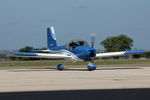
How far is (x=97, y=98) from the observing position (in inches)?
355

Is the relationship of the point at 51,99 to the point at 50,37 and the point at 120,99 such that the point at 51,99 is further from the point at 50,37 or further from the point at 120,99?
the point at 50,37

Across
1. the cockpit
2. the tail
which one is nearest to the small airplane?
the cockpit

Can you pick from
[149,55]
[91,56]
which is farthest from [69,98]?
[149,55]

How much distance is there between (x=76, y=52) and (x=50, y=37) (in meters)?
8.86

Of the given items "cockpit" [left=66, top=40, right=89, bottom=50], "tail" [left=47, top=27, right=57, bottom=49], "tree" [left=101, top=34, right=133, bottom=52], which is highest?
"tree" [left=101, top=34, right=133, bottom=52]

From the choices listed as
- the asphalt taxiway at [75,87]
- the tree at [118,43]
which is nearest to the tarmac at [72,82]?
the asphalt taxiway at [75,87]

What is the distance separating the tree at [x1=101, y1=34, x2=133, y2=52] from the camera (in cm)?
13550

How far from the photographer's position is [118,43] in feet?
447

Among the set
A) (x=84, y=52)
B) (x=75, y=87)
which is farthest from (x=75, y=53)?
(x=75, y=87)

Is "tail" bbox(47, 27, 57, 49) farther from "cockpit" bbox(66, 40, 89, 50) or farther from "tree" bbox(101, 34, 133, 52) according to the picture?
"tree" bbox(101, 34, 133, 52)

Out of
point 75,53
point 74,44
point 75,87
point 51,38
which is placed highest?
point 51,38

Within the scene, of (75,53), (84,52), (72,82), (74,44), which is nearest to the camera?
(72,82)

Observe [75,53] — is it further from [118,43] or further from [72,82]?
[118,43]

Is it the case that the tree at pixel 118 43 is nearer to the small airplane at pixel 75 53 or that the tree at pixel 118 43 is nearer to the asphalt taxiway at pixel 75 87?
the small airplane at pixel 75 53
